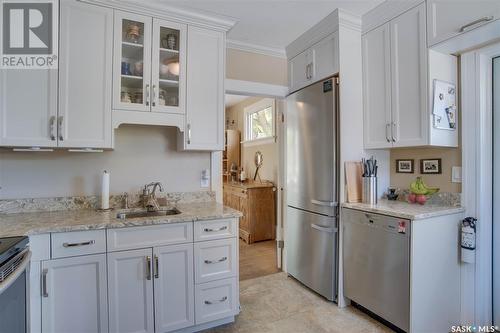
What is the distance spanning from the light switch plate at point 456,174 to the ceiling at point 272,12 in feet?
4.94

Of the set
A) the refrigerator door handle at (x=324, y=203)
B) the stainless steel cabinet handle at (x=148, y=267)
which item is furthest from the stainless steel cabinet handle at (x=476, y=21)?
the stainless steel cabinet handle at (x=148, y=267)

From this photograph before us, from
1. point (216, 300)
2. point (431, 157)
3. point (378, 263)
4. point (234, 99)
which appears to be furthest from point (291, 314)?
point (234, 99)

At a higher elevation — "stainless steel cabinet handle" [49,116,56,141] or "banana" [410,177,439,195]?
"stainless steel cabinet handle" [49,116,56,141]

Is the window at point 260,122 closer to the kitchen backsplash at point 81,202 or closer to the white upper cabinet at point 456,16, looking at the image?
the kitchen backsplash at point 81,202

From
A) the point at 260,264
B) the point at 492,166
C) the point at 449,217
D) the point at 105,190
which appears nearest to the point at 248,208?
the point at 260,264

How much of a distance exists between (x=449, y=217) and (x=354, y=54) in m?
1.56

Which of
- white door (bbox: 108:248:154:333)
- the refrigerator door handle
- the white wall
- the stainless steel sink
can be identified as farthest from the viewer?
the refrigerator door handle

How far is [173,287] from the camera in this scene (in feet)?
6.15

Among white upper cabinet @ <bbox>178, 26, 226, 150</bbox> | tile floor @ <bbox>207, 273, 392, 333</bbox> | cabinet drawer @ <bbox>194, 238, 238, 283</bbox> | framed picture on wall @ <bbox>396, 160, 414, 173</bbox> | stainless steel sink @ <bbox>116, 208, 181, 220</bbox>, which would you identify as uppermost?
white upper cabinet @ <bbox>178, 26, 226, 150</bbox>

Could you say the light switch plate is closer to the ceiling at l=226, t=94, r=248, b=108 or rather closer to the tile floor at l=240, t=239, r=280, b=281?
the tile floor at l=240, t=239, r=280, b=281

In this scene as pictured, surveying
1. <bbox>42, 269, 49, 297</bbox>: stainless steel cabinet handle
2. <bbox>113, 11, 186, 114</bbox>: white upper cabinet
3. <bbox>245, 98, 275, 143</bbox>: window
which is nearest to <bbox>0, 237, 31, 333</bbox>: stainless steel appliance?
<bbox>42, 269, 49, 297</bbox>: stainless steel cabinet handle

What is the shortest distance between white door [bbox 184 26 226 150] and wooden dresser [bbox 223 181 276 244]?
192cm

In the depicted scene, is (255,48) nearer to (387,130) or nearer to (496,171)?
(387,130)

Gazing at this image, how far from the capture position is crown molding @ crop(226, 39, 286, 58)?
290 cm
